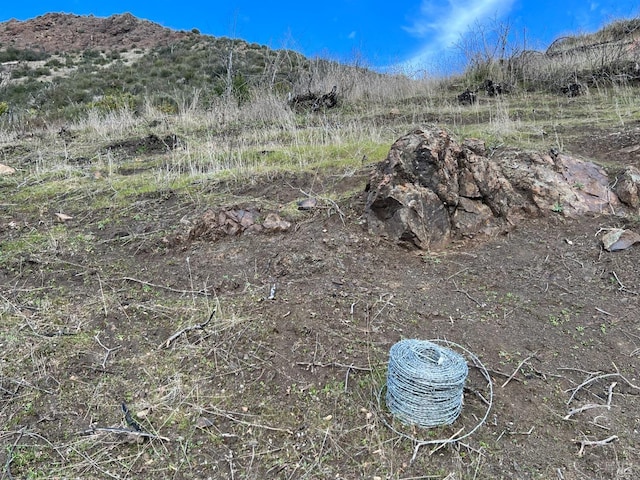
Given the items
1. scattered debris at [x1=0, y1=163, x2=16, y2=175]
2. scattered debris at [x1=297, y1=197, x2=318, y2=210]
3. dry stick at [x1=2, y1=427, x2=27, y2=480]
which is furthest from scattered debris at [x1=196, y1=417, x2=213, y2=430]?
scattered debris at [x1=0, y1=163, x2=16, y2=175]

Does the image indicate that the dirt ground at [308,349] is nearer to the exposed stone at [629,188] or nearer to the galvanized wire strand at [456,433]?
the galvanized wire strand at [456,433]

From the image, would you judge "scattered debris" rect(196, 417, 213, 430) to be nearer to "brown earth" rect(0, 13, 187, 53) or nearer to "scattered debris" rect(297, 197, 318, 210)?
"scattered debris" rect(297, 197, 318, 210)

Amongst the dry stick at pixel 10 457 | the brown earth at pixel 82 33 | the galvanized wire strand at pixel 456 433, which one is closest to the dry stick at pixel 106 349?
the dry stick at pixel 10 457

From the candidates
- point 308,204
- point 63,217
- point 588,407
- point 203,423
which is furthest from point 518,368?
point 63,217

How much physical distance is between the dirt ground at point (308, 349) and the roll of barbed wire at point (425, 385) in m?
0.07

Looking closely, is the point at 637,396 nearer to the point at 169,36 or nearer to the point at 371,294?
the point at 371,294

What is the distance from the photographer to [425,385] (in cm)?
181

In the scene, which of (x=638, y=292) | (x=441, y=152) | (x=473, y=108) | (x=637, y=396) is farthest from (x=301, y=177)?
(x=473, y=108)

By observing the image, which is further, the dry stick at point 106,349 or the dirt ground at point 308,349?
the dry stick at point 106,349

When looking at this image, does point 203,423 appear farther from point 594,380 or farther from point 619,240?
point 619,240

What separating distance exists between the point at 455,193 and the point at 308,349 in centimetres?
183

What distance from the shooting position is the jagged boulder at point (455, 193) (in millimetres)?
3436

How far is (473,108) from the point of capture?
7773 mm

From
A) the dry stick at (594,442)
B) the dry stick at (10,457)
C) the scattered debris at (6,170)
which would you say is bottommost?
the dry stick at (594,442)
